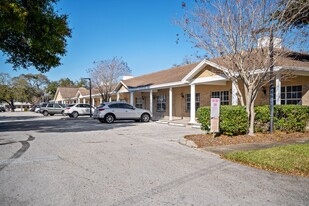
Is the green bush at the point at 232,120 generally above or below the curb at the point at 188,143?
above

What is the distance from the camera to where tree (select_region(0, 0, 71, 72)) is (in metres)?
11.6

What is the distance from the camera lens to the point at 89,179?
5.32 m

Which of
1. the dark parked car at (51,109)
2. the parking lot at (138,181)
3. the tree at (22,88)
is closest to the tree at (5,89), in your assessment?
the tree at (22,88)

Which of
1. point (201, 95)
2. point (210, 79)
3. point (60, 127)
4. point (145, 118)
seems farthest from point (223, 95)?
point (60, 127)

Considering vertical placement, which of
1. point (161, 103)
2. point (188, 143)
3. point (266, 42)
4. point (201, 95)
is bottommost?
point (188, 143)

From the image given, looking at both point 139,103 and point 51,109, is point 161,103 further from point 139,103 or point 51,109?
point 51,109

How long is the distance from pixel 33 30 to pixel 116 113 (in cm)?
915

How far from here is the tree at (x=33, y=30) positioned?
11.6 m

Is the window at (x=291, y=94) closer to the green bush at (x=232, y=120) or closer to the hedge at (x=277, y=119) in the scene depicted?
the hedge at (x=277, y=119)

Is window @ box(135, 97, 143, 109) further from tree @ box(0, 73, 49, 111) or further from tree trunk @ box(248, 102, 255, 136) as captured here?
tree @ box(0, 73, 49, 111)

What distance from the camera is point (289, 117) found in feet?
37.7

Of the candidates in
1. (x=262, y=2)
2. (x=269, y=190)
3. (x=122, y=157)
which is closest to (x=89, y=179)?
(x=122, y=157)

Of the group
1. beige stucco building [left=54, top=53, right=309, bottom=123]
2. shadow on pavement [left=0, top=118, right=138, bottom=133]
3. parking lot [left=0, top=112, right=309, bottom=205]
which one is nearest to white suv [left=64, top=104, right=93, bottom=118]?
beige stucco building [left=54, top=53, right=309, bottom=123]

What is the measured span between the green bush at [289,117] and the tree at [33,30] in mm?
11344
